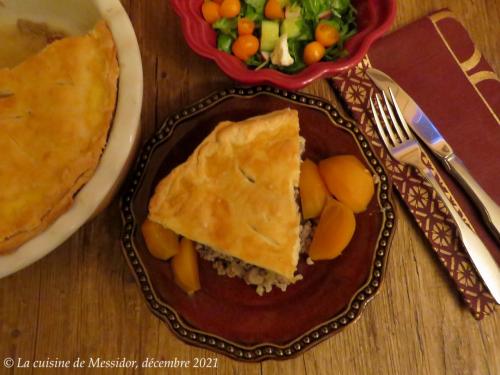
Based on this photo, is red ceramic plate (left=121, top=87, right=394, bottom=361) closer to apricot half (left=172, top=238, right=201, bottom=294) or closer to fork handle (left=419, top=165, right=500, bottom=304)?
apricot half (left=172, top=238, right=201, bottom=294)

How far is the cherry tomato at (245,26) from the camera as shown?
1.04 m

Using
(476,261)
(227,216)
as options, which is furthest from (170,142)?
(476,261)

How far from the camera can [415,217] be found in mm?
1051

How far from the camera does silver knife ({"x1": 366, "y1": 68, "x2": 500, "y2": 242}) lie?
1.03 metres

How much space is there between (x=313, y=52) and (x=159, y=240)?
1.72 ft

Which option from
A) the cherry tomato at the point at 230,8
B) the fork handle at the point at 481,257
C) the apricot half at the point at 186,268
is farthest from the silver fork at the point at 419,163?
the apricot half at the point at 186,268

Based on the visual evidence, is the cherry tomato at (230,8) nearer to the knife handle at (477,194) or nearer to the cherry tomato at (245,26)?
the cherry tomato at (245,26)

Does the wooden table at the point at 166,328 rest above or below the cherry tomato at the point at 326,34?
below

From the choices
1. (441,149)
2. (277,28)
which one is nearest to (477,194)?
(441,149)

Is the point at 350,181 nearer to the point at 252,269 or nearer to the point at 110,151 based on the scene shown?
the point at 252,269

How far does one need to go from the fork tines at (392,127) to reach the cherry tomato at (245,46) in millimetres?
322

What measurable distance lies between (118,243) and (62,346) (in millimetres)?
254

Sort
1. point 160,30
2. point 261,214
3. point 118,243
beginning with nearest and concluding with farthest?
point 261,214 < point 118,243 < point 160,30

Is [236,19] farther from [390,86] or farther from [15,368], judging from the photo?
[15,368]
